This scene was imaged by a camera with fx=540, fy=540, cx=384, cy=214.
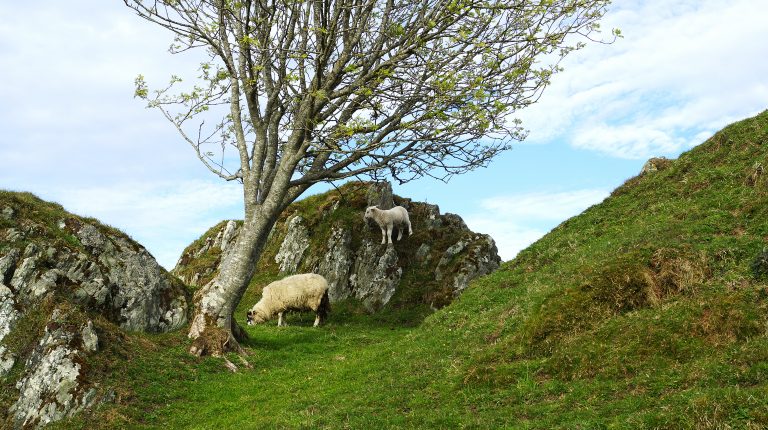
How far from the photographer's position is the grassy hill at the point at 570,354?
11.6m

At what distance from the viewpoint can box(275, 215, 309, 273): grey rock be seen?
143ft

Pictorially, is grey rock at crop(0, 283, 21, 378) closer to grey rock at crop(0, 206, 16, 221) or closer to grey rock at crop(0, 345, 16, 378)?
grey rock at crop(0, 345, 16, 378)

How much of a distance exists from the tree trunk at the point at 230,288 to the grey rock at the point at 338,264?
1379 cm

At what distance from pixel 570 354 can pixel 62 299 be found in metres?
18.0

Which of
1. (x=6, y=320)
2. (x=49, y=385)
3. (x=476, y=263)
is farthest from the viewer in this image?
(x=476, y=263)

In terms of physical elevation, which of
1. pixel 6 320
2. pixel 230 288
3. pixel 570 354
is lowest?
pixel 570 354

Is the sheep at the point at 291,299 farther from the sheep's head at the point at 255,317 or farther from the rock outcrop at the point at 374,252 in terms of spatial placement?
the rock outcrop at the point at 374,252

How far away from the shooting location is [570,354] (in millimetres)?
14172

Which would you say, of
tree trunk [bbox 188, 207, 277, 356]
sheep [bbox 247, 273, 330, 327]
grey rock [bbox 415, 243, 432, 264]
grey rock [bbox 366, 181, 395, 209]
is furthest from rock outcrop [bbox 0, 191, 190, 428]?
grey rock [bbox 366, 181, 395, 209]

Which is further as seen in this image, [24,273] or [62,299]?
[24,273]

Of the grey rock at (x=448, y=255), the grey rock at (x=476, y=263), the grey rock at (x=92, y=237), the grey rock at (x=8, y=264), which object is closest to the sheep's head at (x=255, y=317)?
Answer: the grey rock at (x=92, y=237)

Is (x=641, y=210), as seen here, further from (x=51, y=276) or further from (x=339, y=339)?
(x=51, y=276)

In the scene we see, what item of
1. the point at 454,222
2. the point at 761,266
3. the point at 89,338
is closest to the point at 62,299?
the point at 89,338

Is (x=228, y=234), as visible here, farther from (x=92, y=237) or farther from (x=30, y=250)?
(x=30, y=250)
